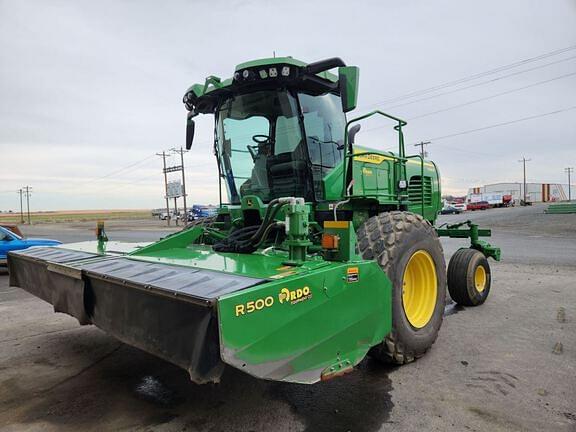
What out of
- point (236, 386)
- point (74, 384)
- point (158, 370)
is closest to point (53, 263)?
point (74, 384)

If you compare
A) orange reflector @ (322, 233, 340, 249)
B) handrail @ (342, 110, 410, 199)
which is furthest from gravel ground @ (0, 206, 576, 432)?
handrail @ (342, 110, 410, 199)

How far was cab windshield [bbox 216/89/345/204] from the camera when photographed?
13.6 ft

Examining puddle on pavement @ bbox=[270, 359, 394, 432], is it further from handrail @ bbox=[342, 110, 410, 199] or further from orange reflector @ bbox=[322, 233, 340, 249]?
handrail @ bbox=[342, 110, 410, 199]

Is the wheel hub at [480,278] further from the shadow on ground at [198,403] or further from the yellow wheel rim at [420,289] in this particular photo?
the shadow on ground at [198,403]

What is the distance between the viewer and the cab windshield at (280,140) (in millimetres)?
4152

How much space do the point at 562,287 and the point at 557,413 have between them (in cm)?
449

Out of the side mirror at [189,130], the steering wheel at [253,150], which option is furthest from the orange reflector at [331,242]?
the side mirror at [189,130]

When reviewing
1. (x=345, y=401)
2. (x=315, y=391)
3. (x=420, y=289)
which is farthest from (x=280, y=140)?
(x=345, y=401)

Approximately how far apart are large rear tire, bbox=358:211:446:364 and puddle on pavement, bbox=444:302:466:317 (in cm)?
140

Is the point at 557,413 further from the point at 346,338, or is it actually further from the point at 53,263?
the point at 53,263

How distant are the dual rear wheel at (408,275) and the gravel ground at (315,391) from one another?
0.80ft

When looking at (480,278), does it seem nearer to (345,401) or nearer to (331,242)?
(345,401)

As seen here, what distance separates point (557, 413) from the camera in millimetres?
2754

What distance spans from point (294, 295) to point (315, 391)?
1195mm
